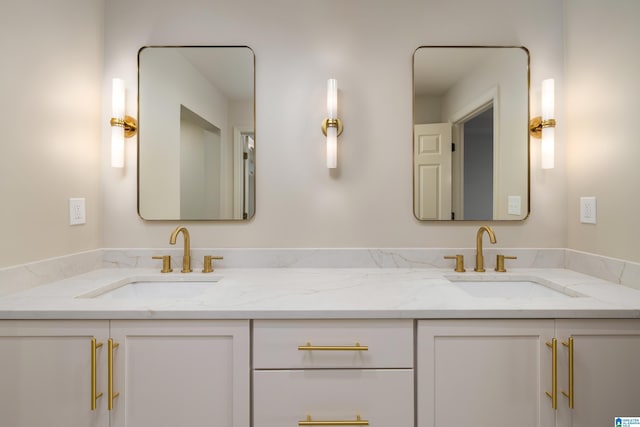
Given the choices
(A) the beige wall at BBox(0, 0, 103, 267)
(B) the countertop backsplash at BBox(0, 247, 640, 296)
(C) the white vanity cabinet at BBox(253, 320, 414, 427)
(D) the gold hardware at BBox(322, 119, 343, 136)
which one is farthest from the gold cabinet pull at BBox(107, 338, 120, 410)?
(D) the gold hardware at BBox(322, 119, 343, 136)

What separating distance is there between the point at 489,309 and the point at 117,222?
67.2 inches

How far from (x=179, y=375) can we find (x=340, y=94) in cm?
140

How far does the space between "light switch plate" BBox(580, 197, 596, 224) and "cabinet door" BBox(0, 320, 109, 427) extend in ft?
6.53

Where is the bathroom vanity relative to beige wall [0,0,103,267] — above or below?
below

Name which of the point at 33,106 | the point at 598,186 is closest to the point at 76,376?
the point at 33,106

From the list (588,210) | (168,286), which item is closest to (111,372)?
(168,286)

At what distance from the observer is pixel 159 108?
1.71 m

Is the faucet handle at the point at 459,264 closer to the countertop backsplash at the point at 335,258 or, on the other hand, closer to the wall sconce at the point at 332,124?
the countertop backsplash at the point at 335,258

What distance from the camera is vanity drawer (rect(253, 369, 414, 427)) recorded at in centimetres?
110

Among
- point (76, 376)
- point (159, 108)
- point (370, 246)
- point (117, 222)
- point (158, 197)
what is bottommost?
point (76, 376)

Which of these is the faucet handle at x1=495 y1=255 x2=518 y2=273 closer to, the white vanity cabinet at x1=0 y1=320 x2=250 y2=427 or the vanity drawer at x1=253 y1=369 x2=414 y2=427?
the vanity drawer at x1=253 y1=369 x2=414 y2=427

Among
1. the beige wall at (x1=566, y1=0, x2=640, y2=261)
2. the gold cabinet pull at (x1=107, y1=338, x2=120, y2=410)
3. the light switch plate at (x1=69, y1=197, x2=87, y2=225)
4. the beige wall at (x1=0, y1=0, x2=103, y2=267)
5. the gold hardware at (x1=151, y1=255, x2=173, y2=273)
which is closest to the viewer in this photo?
the gold cabinet pull at (x1=107, y1=338, x2=120, y2=410)

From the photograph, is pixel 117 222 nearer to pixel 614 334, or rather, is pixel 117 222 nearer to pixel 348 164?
pixel 348 164

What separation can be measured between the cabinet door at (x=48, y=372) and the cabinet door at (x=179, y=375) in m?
0.08
